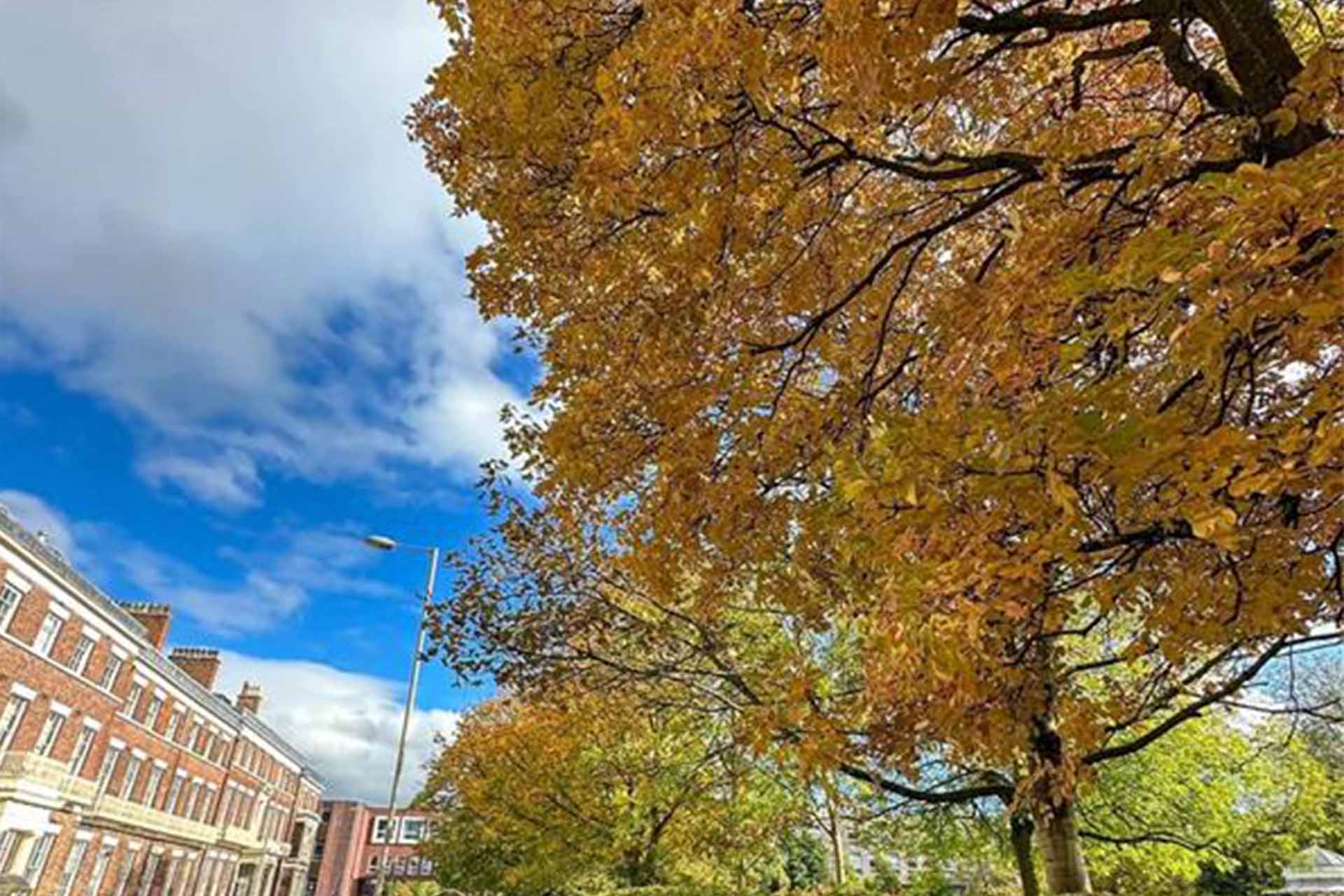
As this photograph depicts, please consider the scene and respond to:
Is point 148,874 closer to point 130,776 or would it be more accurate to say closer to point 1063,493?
point 130,776

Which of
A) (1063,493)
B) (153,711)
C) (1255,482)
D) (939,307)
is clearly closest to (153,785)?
(153,711)

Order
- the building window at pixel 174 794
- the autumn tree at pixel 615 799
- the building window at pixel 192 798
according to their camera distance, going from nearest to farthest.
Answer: the autumn tree at pixel 615 799 < the building window at pixel 174 794 < the building window at pixel 192 798

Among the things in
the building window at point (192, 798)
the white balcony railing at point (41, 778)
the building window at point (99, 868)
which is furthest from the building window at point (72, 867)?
the building window at point (192, 798)

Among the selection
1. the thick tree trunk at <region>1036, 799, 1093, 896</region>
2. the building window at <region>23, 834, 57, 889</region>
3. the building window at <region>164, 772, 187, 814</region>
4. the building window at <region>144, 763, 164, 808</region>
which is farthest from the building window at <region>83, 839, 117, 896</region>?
the thick tree trunk at <region>1036, 799, 1093, 896</region>

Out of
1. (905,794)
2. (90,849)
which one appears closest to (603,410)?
(905,794)

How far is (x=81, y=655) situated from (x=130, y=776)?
26.8ft

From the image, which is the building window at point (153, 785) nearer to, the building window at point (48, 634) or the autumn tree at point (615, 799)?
the building window at point (48, 634)

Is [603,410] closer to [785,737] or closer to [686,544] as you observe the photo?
[686,544]

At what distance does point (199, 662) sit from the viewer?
40.8 meters

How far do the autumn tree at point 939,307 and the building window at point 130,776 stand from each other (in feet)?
115

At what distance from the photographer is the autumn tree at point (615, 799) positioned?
15016 millimetres

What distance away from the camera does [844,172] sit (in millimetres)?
5746

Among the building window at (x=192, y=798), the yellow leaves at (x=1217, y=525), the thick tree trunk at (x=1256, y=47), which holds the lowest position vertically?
the yellow leaves at (x=1217, y=525)

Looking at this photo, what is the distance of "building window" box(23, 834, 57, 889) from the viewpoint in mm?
25094
